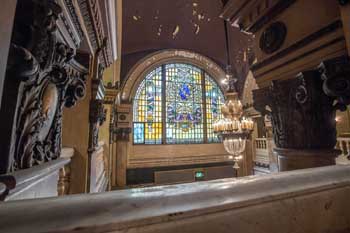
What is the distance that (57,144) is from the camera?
86 cm

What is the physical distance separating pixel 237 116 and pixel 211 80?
13.6 ft

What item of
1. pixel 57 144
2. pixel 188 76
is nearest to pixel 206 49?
pixel 188 76

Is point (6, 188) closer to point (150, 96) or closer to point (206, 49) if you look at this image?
point (150, 96)

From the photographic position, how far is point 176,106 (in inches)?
274

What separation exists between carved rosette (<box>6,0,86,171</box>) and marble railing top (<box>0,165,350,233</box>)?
31cm

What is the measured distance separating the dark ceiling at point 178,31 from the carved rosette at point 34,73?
3.97m

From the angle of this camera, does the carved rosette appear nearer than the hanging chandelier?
Yes

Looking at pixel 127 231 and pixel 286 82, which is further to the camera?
pixel 286 82

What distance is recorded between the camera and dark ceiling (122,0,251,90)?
428 cm

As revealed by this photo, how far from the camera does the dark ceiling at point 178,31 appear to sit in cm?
428

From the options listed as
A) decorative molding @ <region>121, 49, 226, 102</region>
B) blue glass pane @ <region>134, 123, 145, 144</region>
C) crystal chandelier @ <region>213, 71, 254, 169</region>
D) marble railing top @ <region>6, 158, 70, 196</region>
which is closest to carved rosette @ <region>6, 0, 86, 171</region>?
marble railing top @ <region>6, 158, 70, 196</region>

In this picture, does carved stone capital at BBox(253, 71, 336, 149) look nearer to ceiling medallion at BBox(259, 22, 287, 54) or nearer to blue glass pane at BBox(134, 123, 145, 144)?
ceiling medallion at BBox(259, 22, 287, 54)

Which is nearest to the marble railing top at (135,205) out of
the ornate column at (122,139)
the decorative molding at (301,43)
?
the decorative molding at (301,43)

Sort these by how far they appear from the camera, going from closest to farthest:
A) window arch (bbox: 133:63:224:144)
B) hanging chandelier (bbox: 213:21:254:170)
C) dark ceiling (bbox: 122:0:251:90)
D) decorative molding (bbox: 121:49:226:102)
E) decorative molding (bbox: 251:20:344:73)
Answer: decorative molding (bbox: 251:20:344:73)
hanging chandelier (bbox: 213:21:254:170)
dark ceiling (bbox: 122:0:251:90)
decorative molding (bbox: 121:49:226:102)
window arch (bbox: 133:63:224:144)
